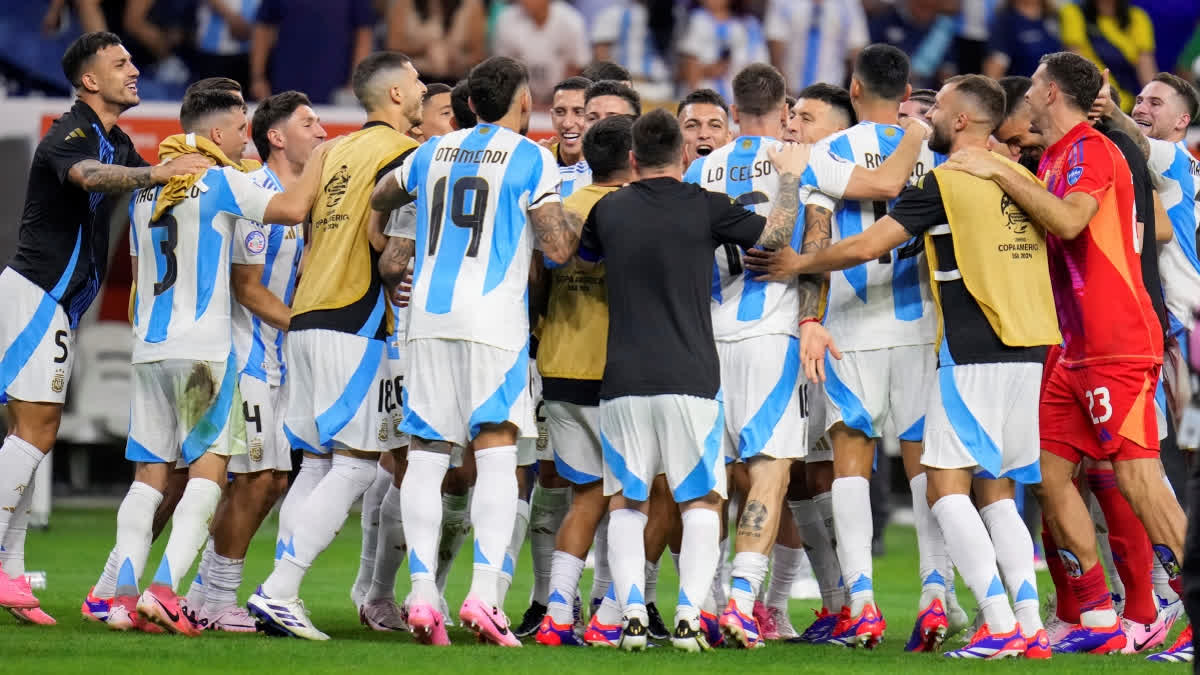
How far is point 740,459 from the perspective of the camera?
7.60m

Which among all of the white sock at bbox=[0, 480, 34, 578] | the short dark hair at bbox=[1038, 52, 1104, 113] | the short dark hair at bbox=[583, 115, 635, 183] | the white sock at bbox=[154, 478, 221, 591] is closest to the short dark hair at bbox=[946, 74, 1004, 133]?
the short dark hair at bbox=[1038, 52, 1104, 113]

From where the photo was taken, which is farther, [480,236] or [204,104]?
[204,104]

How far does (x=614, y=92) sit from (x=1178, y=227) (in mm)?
3223

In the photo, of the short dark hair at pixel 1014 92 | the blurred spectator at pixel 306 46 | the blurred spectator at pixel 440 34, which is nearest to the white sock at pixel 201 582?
the short dark hair at pixel 1014 92

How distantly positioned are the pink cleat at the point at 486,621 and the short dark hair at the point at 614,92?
2.82m

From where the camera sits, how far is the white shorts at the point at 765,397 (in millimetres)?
7406

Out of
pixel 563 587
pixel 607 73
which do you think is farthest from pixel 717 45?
pixel 563 587

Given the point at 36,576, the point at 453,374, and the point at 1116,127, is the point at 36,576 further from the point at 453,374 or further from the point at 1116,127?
the point at 1116,127

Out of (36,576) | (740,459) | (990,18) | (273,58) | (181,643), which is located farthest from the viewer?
(990,18)

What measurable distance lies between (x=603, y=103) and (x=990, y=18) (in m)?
10.1

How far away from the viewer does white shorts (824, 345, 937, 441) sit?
7.50 metres

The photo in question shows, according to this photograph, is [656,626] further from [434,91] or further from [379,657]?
[434,91]

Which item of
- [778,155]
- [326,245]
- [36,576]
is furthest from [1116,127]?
[36,576]

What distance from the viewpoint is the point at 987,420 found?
7004mm
